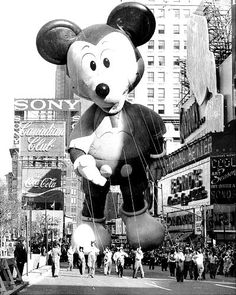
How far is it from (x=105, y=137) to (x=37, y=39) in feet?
5.65

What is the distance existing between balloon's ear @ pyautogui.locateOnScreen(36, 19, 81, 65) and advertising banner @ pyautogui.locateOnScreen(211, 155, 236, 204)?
62.5 feet

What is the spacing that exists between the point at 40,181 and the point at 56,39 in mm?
48732

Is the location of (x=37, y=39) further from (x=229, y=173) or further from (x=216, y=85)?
(x=216, y=85)

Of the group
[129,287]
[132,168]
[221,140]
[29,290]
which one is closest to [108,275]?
[129,287]

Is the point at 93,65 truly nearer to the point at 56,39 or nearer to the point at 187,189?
the point at 56,39

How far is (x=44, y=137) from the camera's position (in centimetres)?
5341

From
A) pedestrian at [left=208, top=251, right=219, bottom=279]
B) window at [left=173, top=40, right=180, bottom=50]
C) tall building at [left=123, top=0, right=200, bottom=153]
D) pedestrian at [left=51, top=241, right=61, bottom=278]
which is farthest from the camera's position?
window at [left=173, top=40, right=180, bottom=50]

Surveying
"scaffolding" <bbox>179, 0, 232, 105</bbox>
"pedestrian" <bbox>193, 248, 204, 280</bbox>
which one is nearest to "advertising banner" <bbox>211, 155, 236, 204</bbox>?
"pedestrian" <bbox>193, 248, 204, 280</bbox>

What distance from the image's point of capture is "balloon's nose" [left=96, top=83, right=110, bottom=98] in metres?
9.73

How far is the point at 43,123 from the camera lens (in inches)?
2069

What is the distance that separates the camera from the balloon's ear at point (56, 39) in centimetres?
1007

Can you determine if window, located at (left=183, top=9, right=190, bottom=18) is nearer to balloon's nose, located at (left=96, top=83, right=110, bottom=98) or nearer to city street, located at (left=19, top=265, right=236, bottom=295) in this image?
city street, located at (left=19, top=265, right=236, bottom=295)

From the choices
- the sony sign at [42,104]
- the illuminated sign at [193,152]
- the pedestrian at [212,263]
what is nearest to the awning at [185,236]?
the pedestrian at [212,263]

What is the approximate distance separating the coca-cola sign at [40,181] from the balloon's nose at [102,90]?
47.3 m
